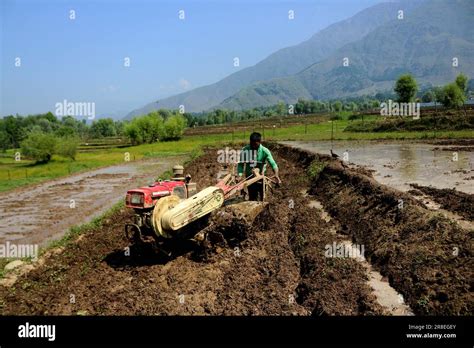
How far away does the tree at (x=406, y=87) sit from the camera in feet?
211

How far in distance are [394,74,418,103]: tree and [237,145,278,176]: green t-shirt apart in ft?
207

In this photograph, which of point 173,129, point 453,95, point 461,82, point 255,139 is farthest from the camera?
point 173,129

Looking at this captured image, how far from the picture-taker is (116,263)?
316 inches

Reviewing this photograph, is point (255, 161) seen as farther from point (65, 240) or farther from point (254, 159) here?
point (65, 240)

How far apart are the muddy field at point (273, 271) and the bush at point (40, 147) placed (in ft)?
127

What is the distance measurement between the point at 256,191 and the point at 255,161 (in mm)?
655

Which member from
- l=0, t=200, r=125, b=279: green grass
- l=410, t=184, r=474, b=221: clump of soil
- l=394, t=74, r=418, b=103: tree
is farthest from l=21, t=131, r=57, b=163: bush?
l=394, t=74, r=418, b=103: tree

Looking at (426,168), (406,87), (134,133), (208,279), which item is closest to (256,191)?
(208,279)

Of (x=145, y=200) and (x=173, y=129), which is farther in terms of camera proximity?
(x=173, y=129)

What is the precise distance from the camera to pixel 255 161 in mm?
7965

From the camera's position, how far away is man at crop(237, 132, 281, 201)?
305 inches

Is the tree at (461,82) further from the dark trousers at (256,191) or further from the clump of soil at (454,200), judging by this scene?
the dark trousers at (256,191)

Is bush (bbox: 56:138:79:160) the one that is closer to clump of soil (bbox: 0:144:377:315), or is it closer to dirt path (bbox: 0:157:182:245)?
dirt path (bbox: 0:157:182:245)

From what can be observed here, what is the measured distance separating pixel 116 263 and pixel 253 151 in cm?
339
